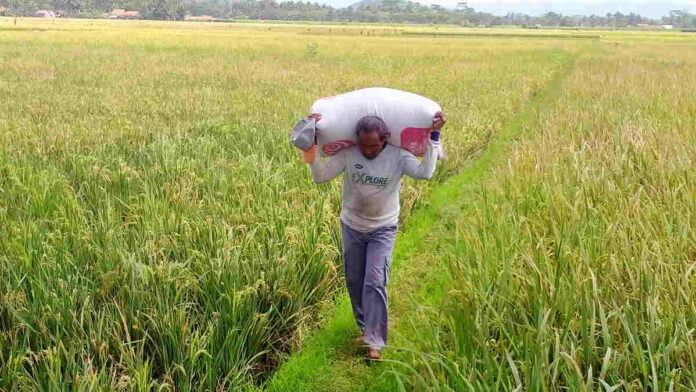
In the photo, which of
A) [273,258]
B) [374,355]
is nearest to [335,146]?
[273,258]

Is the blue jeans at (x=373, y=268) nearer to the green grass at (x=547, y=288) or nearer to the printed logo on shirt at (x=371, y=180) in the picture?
the green grass at (x=547, y=288)

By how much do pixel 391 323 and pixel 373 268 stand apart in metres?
0.83

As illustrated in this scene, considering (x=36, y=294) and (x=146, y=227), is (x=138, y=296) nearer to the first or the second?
(x=36, y=294)

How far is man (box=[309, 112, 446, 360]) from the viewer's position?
10.4ft

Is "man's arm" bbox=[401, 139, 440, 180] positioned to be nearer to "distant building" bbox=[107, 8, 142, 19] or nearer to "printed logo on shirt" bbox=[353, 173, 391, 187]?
"printed logo on shirt" bbox=[353, 173, 391, 187]

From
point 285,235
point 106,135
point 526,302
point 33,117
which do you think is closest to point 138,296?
point 285,235

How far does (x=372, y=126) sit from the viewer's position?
119 inches

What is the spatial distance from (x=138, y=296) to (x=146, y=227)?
101cm

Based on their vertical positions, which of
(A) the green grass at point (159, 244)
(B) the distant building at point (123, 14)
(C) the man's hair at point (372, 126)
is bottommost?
(A) the green grass at point (159, 244)

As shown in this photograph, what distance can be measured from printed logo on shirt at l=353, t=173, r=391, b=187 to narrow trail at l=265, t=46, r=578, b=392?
691 mm

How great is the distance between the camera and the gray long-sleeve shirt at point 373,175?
Result: 10.5 ft

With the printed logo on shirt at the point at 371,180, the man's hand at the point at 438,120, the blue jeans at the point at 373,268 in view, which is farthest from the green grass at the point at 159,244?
the man's hand at the point at 438,120

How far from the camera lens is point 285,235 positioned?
413 cm

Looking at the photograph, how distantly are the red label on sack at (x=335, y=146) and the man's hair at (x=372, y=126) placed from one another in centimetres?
13
